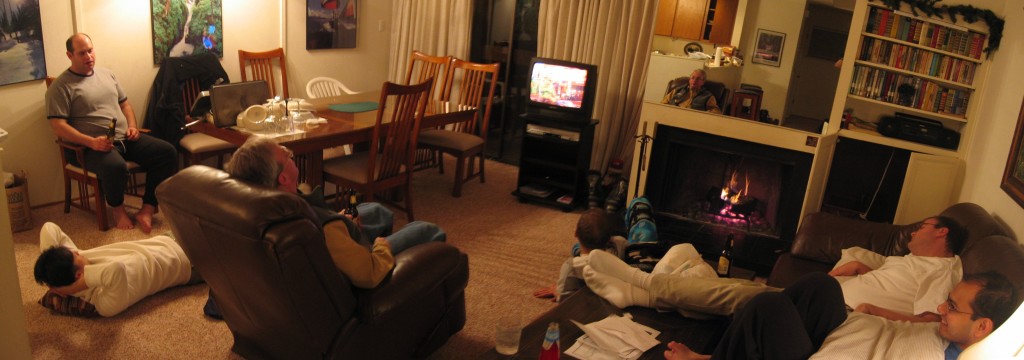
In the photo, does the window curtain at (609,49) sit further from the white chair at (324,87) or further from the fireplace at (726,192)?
the white chair at (324,87)

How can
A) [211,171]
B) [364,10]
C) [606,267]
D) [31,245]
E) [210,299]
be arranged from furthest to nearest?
1. [364,10]
2. [31,245]
3. [210,299]
4. [606,267]
5. [211,171]

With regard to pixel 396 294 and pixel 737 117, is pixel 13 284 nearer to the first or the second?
pixel 396 294

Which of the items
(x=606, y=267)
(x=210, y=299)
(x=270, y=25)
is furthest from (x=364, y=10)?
(x=606, y=267)

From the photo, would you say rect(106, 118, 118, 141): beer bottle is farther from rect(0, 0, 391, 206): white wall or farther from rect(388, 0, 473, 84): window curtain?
rect(388, 0, 473, 84): window curtain

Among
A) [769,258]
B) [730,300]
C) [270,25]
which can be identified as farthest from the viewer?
[270,25]

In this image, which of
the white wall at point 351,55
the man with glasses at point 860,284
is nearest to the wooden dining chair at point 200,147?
the white wall at point 351,55

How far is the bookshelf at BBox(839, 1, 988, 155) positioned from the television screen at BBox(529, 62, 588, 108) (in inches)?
66.3

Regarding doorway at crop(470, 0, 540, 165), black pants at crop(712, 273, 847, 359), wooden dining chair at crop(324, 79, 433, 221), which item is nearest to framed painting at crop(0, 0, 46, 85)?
wooden dining chair at crop(324, 79, 433, 221)

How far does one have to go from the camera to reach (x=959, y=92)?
4.00 meters

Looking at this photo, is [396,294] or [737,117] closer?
[396,294]

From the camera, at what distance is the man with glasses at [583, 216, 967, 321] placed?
280cm

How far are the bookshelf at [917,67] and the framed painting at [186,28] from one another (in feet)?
13.7

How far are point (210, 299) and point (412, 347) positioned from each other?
40.3 inches

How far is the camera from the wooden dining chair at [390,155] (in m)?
4.24
